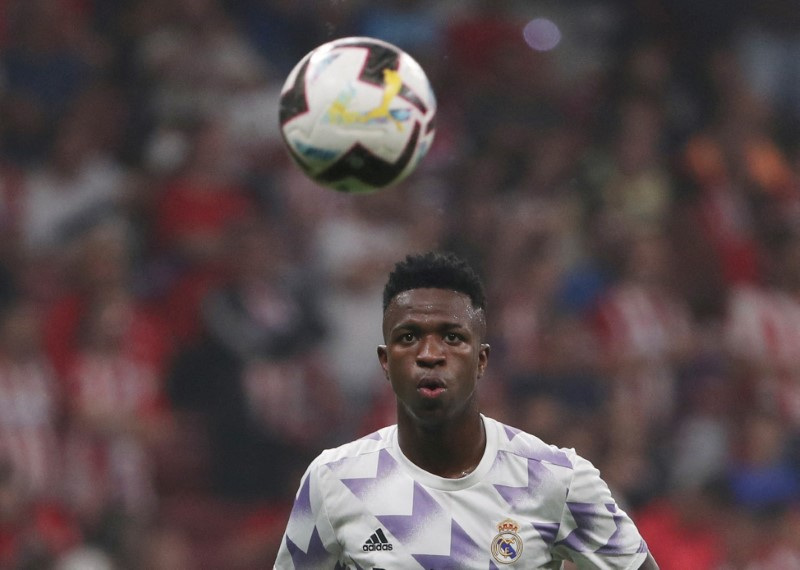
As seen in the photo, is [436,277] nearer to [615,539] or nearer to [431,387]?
[431,387]

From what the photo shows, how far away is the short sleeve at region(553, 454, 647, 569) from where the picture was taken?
3973mm

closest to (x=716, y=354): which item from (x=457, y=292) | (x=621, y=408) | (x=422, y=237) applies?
(x=621, y=408)

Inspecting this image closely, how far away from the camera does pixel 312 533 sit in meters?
4.05

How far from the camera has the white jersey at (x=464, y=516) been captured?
391cm

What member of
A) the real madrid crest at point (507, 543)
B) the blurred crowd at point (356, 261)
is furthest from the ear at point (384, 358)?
the blurred crowd at point (356, 261)

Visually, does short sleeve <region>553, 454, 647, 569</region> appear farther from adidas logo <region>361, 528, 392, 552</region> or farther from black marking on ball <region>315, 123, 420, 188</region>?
black marking on ball <region>315, 123, 420, 188</region>

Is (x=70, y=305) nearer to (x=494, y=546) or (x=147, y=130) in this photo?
(x=147, y=130)

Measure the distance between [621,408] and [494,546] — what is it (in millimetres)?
4718

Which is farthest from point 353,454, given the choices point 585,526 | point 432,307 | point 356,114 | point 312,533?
point 356,114

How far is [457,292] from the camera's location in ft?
13.2

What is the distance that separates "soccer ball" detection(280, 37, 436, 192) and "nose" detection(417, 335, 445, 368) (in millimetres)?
1127

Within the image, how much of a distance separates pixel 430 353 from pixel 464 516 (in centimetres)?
50

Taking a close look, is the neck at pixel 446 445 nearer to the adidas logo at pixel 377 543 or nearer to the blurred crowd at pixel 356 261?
the adidas logo at pixel 377 543

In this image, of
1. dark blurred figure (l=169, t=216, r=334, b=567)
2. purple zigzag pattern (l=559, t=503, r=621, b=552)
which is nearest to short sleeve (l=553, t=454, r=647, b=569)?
purple zigzag pattern (l=559, t=503, r=621, b=552)
